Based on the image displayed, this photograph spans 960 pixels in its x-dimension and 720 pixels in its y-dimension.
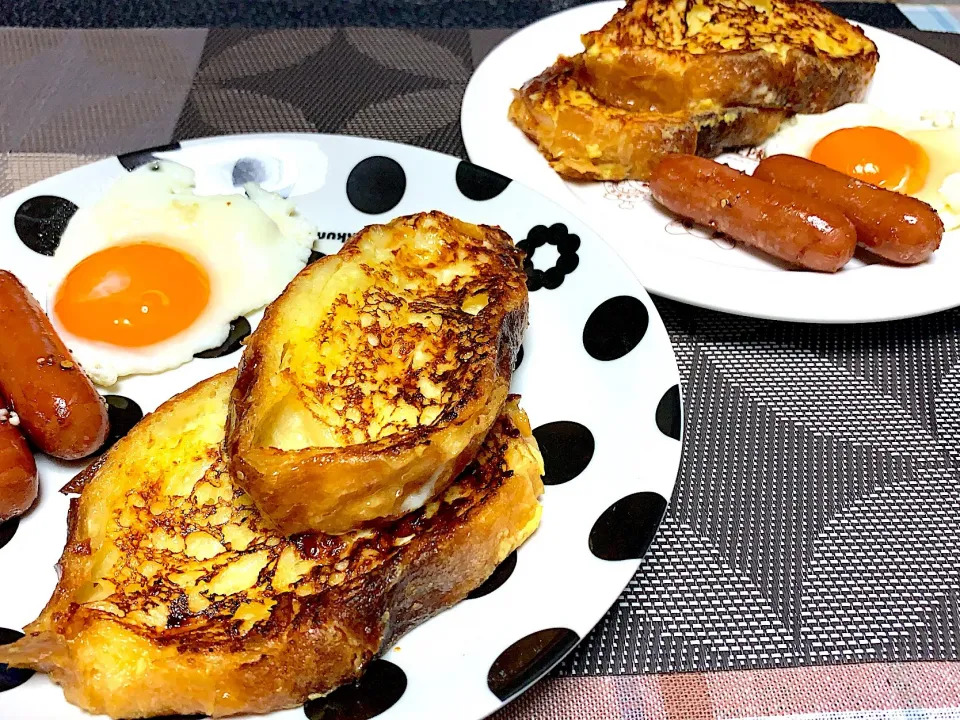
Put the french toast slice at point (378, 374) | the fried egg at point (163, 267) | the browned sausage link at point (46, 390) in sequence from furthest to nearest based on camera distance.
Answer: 1. the fried egg at point (163, 267)
2. the browned sausage link at point (46, 390)
3. the french toast slice at point (378, 374)

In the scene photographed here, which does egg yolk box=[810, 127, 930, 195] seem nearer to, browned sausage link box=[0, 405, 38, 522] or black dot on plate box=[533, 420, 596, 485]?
black dot on plate box=[533, 420, 596, 485]

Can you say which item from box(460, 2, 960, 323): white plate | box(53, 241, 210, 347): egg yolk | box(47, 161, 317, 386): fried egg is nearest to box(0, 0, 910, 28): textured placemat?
box(460, 2, 960, 323): white plate

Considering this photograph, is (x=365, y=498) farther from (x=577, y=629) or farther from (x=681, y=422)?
(x=681, y=422)

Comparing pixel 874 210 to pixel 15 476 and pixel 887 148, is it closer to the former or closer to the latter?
pixel 887 148

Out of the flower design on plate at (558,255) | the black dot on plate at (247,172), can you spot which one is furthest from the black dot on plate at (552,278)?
the black dot on plate at (247,172)

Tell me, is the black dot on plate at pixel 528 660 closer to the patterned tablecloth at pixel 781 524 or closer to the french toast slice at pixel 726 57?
the patterned tablecloth at pixel 781 524
